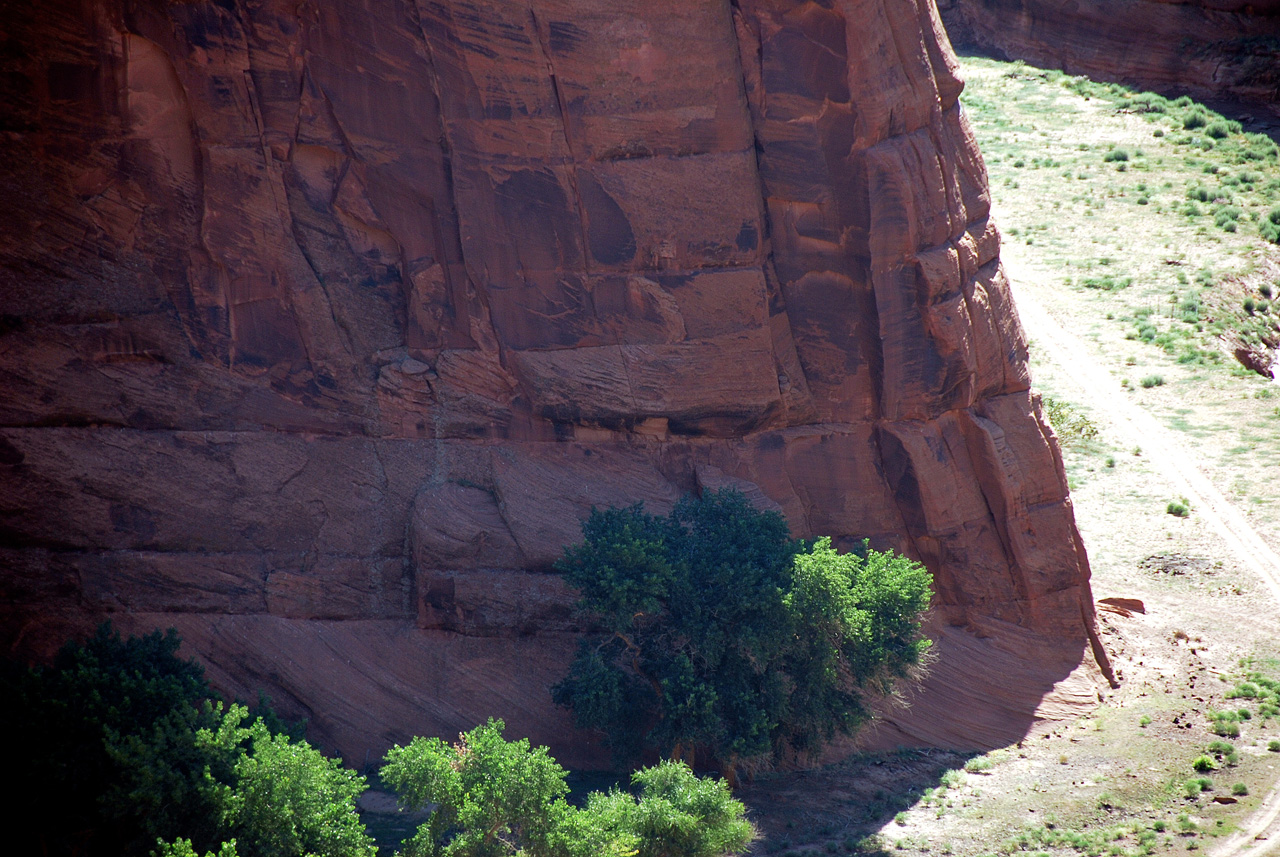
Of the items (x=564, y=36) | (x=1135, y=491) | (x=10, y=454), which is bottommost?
(x=1135, y=491)

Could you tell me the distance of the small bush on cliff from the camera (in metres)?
20.1

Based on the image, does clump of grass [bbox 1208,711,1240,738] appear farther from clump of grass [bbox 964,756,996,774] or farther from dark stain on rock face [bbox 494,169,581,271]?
dark stain on rock face [bbox 494,169,581,271]

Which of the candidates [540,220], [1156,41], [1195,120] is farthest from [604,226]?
[1156,41]

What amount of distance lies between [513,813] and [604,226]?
1316cm

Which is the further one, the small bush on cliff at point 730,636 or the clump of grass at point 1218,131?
the clump of grass at point 1218,131

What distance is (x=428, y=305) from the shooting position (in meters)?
23.9

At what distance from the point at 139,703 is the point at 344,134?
13.4m

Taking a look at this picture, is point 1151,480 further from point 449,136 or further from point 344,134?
point 344,134

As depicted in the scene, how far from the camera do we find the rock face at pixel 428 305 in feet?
73.9

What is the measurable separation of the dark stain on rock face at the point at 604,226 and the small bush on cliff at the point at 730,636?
→ 6.11m

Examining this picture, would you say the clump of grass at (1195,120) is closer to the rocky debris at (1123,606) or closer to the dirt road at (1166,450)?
the dirt road at (1166,450)

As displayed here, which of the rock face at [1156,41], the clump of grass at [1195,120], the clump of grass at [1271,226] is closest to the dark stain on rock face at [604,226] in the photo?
the clump of grass at [1271,226]

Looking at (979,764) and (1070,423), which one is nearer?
(979,764)

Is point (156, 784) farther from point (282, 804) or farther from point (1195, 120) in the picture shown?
point (1195, 120)
